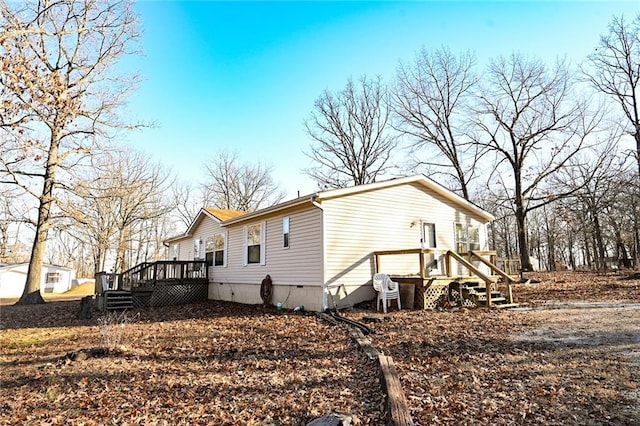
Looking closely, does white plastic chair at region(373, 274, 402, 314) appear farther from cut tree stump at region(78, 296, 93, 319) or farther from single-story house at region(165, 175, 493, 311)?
cut tree stump at region(78, 296, 93, 319)

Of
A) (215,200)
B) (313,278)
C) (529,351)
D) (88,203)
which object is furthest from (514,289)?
(215,200)

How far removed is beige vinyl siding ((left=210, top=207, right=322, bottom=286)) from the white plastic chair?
5.46 ft

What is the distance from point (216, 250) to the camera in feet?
55.7

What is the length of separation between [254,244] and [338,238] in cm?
421

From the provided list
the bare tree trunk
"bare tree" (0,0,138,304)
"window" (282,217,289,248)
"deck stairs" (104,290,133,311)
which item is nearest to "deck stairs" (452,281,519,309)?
"window" (282,217,289,248)

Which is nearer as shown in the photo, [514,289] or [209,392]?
[209,392]

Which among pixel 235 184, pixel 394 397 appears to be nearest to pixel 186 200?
pixel 235 184

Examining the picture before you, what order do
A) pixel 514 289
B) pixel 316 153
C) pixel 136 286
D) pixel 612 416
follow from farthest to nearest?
pixel 316 153
pixel 514 289
pixel 136 286
pixel 612 416

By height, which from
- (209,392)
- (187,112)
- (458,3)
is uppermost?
(458,3)

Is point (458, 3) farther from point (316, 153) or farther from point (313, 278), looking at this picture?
point (316, 153)

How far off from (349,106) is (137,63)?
1678cm

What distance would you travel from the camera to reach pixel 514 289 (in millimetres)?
15922

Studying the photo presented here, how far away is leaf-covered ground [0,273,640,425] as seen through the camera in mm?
3893

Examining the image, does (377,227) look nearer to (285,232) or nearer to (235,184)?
(285,232)
